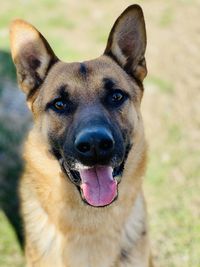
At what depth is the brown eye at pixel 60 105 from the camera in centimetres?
380

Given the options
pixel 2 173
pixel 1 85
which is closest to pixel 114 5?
pixel 1 85

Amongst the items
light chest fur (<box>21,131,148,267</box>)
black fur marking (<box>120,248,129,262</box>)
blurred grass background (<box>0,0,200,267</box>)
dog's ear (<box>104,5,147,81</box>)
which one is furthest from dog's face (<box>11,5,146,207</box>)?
blurred grass background (<box>0,0,200,267</box>)

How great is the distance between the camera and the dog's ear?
4023 mm

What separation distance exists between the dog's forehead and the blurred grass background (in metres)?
1.86

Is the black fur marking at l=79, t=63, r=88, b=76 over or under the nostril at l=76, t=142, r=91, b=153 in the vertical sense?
over

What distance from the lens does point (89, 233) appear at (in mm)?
3820

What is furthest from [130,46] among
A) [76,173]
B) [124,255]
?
[124,255]

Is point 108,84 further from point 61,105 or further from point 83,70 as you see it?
point 61,105

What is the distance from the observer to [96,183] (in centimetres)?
360

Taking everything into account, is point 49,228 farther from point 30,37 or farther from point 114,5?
point 114,5

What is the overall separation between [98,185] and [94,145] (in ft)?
1.33

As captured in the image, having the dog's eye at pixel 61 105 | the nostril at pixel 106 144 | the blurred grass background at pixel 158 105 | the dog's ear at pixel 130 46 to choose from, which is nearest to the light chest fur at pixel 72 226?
the dog's eye at pixel 61 105

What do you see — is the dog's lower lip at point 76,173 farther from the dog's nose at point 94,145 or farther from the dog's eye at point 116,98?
the dog's eye at point 116,98

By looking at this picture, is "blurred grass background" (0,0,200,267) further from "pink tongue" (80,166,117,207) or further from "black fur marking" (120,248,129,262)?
"pink tongue" (80,166,117,207)
